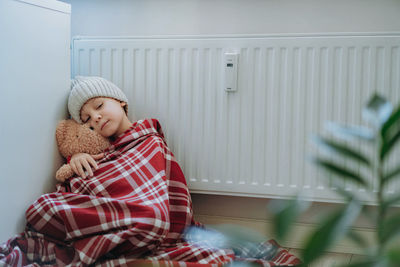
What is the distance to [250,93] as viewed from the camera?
1.51 m

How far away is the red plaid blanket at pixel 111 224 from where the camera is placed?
1.17 metres

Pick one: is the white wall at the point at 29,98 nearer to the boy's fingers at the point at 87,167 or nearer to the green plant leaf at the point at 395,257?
the boy's fingers at the point at 87,167

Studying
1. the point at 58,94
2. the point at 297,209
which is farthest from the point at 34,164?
the point at 297,209

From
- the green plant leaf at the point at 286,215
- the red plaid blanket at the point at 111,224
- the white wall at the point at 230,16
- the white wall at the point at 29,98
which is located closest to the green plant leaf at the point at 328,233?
the green plant leaf at the point at 286,215

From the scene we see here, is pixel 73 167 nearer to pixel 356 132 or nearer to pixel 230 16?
pixel 230 16

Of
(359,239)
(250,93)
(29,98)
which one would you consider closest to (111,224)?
(29,98)

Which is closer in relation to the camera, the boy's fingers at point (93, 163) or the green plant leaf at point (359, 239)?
the green plant leaf at point (359, 239)

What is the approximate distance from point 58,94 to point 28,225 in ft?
1.41

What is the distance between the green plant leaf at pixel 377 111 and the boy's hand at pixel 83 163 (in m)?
1.18

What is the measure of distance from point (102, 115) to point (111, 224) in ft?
1.30

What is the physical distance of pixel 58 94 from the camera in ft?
4.68

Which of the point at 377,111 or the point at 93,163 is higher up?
the point at 377,111

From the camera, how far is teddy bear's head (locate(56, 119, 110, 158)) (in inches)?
55.2

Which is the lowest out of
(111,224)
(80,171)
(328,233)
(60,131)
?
(111,224)
